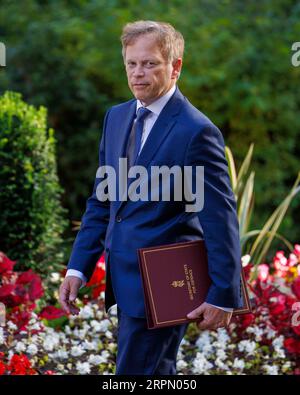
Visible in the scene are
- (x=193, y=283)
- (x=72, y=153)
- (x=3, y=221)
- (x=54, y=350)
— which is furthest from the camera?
(x=72, y=153)

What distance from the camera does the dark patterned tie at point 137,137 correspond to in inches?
118

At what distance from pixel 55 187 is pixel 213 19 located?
2934mm

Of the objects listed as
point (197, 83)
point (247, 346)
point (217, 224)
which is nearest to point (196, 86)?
point (197, 83)

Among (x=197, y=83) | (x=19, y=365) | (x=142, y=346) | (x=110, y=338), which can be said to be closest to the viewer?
(x=142, y=346)

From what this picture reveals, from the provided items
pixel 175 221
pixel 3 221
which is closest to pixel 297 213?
pixel 3 221

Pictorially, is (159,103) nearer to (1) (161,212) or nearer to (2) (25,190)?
(1) (161,212)

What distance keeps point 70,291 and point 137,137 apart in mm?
639

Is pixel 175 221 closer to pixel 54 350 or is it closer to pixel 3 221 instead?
pixel 54 350

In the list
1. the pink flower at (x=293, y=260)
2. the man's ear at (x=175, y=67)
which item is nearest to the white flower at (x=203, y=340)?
the pink flower at (x=293, y=260)

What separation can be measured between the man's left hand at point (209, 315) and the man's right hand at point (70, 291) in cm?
49

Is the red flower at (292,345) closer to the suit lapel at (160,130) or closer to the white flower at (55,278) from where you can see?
the white flower at (55,278)

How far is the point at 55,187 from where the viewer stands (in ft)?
16.1

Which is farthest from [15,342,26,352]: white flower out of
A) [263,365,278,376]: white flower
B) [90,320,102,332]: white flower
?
[263,365,278,376]: white flower

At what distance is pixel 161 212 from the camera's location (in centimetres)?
288
